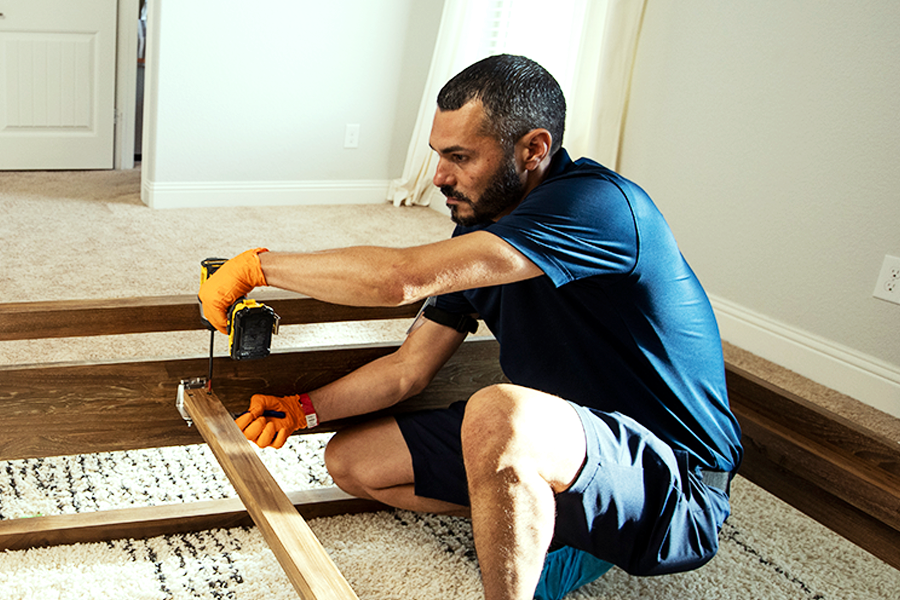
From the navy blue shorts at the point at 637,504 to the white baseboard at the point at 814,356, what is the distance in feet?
3.63

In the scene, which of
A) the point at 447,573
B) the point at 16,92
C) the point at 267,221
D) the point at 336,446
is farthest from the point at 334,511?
the point at 16,92

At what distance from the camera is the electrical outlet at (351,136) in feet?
12.1

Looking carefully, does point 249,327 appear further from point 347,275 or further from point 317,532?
point 317,532

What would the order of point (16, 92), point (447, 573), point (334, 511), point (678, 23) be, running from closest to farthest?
point (447, 573) < point (334, 511) < point (678, 23) < point (16, 92)

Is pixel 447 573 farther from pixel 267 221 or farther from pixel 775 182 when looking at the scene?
pixel 267 221

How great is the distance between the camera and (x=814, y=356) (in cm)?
223

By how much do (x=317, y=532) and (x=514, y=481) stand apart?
60 cm

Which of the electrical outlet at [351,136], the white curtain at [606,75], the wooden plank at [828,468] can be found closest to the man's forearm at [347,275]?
the wooden plank at [828,468]

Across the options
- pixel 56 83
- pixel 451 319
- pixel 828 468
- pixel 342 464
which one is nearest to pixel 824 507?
pixel 828 468

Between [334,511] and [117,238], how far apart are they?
181 cm

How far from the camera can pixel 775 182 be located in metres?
2.31

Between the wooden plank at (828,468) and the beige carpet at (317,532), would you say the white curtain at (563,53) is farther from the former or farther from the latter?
the wooden plank at (828,468)

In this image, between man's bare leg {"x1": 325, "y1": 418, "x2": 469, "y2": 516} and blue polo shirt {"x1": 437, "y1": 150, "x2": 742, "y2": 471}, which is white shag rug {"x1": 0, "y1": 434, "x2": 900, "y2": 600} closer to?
man's bare leg {"x1": 325, "y1": 418, "x2": 469, "y2": 516}

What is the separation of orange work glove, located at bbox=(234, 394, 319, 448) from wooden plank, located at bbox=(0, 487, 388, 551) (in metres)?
0.15
